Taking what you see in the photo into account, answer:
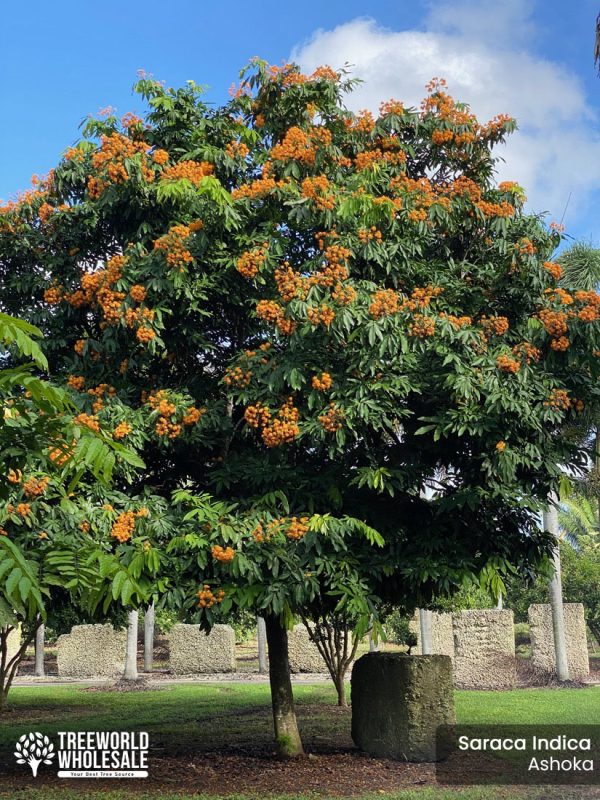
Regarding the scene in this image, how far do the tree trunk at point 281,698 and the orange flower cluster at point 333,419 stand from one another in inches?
132

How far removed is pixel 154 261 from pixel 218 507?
2.46 m

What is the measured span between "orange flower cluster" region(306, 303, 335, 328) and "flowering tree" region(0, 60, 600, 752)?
0.02 meters

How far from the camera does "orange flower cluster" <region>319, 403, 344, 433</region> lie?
304 inches

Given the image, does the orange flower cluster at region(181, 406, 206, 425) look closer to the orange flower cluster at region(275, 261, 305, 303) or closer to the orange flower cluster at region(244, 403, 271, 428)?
the orange flower cluster at region(244, 403, 271, 428)

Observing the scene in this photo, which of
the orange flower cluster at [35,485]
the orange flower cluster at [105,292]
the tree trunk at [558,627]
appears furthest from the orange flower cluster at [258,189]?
the tree trunk at [558,627]

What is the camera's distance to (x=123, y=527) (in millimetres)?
8094

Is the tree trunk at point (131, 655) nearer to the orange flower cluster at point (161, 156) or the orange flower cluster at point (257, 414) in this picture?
the orange flower cluster at point (257, 414)

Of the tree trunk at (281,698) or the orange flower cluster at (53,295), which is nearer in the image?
the orange flower cluster at (53,295)

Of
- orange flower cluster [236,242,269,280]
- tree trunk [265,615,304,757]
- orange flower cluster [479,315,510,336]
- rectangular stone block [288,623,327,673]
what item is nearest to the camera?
orange flower cluster [236,242,269,280]

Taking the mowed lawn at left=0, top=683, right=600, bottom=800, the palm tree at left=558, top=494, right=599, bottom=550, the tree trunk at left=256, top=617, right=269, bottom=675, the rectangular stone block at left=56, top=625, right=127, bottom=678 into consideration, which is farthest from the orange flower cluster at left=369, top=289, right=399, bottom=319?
the palm tree at left=558, top=494, right=599, bottom=550

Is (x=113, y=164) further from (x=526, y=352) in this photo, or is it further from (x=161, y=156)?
(x=526, y=352)

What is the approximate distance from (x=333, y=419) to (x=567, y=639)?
15.0 metres

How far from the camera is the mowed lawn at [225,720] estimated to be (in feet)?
28.4

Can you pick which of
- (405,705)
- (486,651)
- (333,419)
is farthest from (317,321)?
(486,651)
